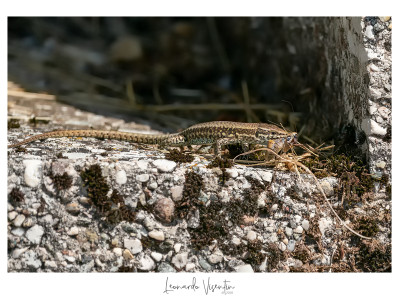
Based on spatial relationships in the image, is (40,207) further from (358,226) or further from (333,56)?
(333,56)

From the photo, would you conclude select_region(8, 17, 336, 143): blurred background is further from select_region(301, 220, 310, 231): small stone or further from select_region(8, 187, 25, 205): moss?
select_region(8, 187, 25, 205): moss

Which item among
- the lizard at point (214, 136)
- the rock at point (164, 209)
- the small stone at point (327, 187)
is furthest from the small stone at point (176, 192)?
the small stone at point (327, 187)

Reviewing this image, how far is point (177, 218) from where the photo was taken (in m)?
3.64

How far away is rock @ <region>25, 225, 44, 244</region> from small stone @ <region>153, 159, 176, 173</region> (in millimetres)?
959

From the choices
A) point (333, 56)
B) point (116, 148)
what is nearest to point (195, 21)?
point (333, 56)

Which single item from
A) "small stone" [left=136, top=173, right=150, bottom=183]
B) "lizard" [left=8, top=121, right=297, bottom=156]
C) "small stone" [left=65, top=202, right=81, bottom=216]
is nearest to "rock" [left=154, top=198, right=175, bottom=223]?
"small stone" [left=136, top=173, right=150, bottom=183]

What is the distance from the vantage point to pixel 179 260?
3660 millimetres

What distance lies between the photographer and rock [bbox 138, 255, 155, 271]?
3645 millimetres

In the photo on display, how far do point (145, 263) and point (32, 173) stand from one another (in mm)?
1060

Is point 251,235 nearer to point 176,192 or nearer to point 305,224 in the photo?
point 305,224

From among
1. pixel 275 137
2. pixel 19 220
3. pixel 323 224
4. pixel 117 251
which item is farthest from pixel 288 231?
pixel 19 220

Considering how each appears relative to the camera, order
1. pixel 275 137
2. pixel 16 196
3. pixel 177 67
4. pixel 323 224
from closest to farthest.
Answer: pixel 16 196 < pixel 323 224 < pixel 275 137 < pixel 177 67

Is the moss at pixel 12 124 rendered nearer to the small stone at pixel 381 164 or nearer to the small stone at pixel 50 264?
the small stone at pixel 50 264

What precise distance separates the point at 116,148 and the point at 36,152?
661 mm
